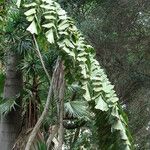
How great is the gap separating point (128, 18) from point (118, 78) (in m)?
1.09

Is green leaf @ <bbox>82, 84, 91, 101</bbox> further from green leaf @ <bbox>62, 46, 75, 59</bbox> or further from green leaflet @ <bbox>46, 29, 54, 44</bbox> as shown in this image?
green leaflet @ <bbox>46, 29, 54, 44</bbox>

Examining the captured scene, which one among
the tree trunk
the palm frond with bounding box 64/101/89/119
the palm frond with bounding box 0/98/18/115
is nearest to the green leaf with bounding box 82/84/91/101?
the palm frond with bounding box 64/101/89/119

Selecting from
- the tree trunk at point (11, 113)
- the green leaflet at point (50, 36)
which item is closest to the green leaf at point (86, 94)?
the green leaflet at point (50, 36)

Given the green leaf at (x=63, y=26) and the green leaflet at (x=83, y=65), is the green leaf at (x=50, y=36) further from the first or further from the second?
the green leaf at (x=63, y=26)

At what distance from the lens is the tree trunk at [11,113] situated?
19.8ft

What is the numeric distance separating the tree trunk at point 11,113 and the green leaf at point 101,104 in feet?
8.64

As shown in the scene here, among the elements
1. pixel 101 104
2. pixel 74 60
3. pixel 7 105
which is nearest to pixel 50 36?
pixel 74 60

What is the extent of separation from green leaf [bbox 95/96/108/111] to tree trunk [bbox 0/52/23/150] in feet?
8.64

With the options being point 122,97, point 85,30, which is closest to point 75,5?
point 85,30

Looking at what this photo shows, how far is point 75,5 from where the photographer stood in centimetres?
725

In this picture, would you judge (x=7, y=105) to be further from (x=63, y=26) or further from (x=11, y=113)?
(x=63, y=26)

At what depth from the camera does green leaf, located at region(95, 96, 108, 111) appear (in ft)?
11.7

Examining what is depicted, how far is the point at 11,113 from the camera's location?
6070 millimetres

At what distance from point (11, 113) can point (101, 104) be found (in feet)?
8.90
